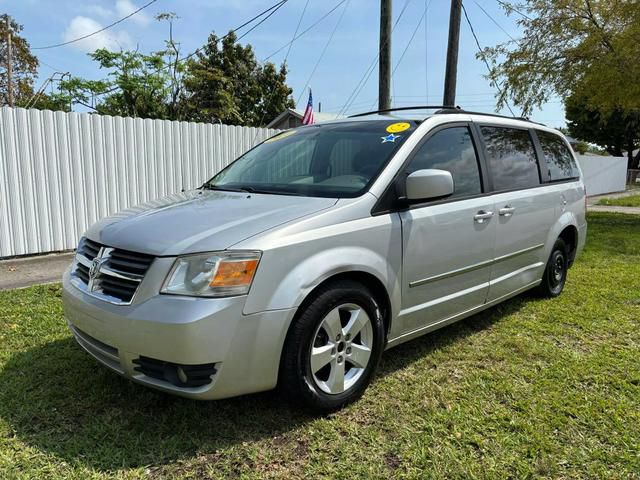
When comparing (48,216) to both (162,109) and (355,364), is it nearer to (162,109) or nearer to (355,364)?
(355,364)

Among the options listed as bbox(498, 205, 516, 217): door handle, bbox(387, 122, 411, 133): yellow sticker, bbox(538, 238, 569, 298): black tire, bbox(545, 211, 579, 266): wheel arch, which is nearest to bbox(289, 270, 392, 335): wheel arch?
bbox(387, 122, 411, 133): yellow sticker

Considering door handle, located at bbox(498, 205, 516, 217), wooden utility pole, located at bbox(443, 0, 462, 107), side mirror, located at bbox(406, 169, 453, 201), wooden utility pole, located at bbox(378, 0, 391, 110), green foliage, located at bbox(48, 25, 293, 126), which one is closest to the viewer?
side mirror, located at bbox(406, 169, 453, 201)

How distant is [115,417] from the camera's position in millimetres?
2820

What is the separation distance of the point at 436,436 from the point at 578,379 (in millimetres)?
1282

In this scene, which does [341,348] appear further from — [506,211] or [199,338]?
[506,211]

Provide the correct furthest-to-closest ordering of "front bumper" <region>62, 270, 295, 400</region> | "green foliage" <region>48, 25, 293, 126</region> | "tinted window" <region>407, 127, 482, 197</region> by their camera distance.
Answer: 1. "green foliage" <region>48, 25, 293, 126</region>
2. "tinted window" <region>407, 127, 482, 197</region>
3. "front bumper" <region>62, 270, 295, 400</region>

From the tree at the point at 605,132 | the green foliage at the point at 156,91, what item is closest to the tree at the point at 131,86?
the green foliage at the point at 156,91

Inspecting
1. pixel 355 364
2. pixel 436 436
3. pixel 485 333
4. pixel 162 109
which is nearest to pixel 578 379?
pixel 485 333

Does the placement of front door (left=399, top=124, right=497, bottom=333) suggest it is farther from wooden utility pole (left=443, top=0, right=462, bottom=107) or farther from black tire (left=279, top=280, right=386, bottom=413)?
wooden utility pole (left=443, top=0, right=462, bottom=107)

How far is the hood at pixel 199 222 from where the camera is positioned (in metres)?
2.54

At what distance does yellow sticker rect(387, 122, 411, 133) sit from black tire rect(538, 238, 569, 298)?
2.32 m

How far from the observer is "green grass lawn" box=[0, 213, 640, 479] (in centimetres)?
244

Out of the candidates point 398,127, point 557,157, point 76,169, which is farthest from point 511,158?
point 76,169

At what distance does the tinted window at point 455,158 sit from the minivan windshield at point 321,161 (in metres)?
0.18
